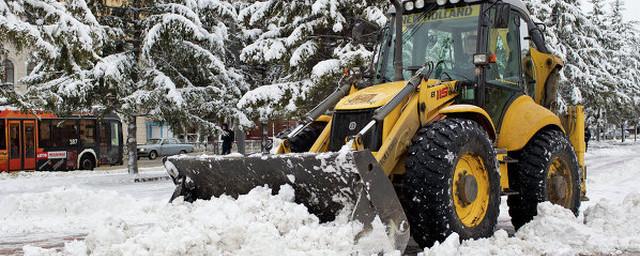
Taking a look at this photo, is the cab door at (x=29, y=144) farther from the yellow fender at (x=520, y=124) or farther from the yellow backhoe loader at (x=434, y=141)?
the yellow fender at (x=520, y=124)

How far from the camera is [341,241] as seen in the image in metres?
5.09

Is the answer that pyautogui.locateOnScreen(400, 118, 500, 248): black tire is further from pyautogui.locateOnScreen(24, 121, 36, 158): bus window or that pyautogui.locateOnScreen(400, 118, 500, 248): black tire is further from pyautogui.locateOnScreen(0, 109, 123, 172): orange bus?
pyautogui.locateOnScreen(24, 121, 36, 158): bus window

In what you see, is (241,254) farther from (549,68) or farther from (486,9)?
(549,68)

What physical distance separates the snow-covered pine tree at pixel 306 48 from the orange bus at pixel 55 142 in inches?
357

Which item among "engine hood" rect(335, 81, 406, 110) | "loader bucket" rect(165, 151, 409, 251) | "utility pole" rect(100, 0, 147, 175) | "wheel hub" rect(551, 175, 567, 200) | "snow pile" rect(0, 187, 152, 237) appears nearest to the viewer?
"loader bucket" rect(165, 151, 409, 251)

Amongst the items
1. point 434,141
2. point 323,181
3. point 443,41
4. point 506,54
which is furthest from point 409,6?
point 323,181

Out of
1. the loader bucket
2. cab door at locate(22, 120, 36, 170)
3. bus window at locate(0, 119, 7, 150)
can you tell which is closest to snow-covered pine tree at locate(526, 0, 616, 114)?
cab door at locate(22, 120, 36, 170)

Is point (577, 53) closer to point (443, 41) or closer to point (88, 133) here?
point (88, 133)

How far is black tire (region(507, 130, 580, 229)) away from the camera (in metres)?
7.15

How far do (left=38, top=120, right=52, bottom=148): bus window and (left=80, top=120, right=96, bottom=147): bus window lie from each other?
1.41 m

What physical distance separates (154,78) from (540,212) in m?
13.2

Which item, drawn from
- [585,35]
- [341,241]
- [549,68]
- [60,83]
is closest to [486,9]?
[549,68]

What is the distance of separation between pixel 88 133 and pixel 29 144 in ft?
8.66

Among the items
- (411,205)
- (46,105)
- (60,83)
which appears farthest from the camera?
(60,83)
